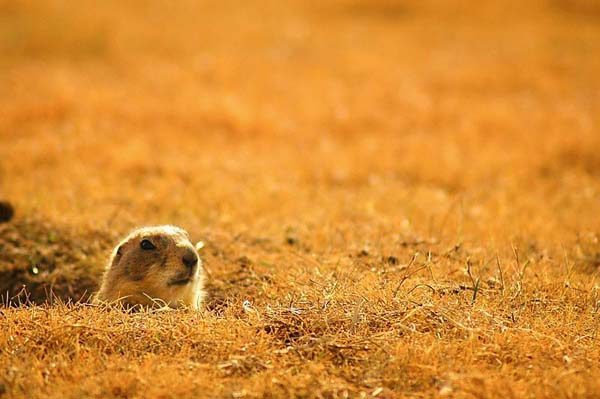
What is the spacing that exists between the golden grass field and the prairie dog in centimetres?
34

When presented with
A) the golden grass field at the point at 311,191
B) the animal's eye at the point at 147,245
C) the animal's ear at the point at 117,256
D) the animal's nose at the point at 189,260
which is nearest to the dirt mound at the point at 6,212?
the golden grass field at the point at 311,191

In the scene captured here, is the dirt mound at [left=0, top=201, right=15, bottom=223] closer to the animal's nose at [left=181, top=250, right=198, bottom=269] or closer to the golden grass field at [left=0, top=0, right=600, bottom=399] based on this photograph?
the golden grass field at [left=0, top=0, right=600, bottom=399]

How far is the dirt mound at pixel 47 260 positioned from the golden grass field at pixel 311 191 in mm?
22

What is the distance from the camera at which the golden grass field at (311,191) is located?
4109 mm

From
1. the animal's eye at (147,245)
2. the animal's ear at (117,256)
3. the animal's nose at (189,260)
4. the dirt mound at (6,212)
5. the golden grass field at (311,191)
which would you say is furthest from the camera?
the dirt mound at (6,212)

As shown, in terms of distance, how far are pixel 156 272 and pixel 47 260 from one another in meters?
1.85

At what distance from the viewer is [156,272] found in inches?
221

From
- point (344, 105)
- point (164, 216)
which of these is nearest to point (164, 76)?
Result: point (344, 105)

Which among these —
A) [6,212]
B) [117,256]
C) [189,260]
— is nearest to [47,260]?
[6,212]

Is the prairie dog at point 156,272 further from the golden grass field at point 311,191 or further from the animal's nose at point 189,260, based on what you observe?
the golden grass field at point 311,191

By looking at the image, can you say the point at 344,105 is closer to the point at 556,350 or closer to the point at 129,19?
the point at 129,19

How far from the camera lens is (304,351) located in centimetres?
420

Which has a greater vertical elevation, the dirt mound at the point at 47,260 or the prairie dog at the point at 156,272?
the prairie dog at the point at 156,272

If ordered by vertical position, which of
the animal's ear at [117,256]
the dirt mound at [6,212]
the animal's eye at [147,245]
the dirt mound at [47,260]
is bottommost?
the dirt mound at [47,260]
